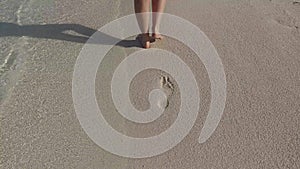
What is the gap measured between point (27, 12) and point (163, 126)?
240 cm

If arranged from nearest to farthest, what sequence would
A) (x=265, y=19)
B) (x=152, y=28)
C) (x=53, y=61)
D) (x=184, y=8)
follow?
(x=53, y=61) → (x=152, y=28) → (x=265, y=19) → (x=184, y=8)

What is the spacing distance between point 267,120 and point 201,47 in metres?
1.13

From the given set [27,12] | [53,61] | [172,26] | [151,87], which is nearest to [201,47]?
[172,26]

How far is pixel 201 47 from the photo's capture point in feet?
12.7

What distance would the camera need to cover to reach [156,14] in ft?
12.9

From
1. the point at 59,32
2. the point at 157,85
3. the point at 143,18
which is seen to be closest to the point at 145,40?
the point at 143,18

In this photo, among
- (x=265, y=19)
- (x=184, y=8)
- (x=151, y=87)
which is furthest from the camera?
(x=184, y=8)

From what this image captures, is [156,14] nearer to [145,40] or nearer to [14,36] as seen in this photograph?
[145,40]

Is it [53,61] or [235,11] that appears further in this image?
[235,11]

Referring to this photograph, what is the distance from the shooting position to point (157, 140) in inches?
113

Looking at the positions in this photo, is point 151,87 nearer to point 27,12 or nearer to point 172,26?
point 172,26

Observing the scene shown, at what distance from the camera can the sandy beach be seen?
2754 millimetres

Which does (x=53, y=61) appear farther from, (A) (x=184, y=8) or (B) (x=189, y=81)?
A: (A) (x=184, y=8)

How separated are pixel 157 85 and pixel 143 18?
84 centimetres
